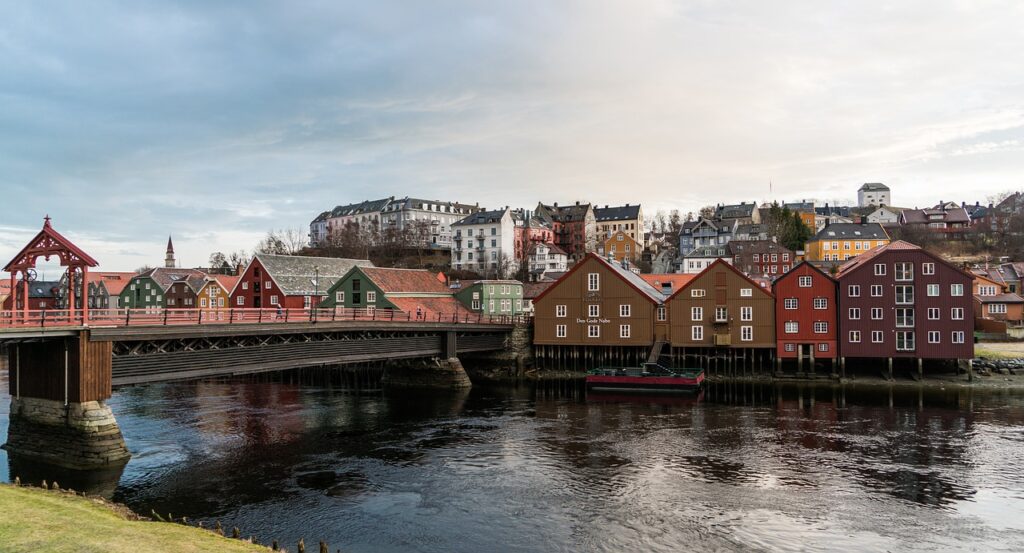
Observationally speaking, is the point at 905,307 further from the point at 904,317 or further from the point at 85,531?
the point at 85,531

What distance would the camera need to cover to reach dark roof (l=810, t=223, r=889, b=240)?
117m

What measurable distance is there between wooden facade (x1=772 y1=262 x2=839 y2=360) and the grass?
54.5 m

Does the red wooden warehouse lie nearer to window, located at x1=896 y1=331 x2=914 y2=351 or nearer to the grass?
window, located at x1=896 y1=331 x2=914 y2=351

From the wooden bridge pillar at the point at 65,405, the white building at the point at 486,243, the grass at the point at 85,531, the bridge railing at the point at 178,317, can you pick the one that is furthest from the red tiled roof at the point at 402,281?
the white building at the point at 486,243

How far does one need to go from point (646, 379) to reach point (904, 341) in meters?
24.7

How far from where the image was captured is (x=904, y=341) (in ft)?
194

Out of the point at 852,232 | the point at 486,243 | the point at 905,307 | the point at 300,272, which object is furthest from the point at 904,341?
the point at 486,243

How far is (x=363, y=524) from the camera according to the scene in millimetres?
23594

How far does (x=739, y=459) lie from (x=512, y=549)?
15591 millimetres

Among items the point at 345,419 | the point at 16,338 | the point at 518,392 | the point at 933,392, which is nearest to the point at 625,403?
the point at 518,392

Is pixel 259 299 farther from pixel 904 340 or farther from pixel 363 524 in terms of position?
pixel 904 340

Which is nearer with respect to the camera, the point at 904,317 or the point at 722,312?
the point at 904,317

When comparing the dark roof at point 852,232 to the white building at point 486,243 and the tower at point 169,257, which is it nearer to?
the white building at point 486,243

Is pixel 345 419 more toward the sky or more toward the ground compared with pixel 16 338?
more toward the ground
